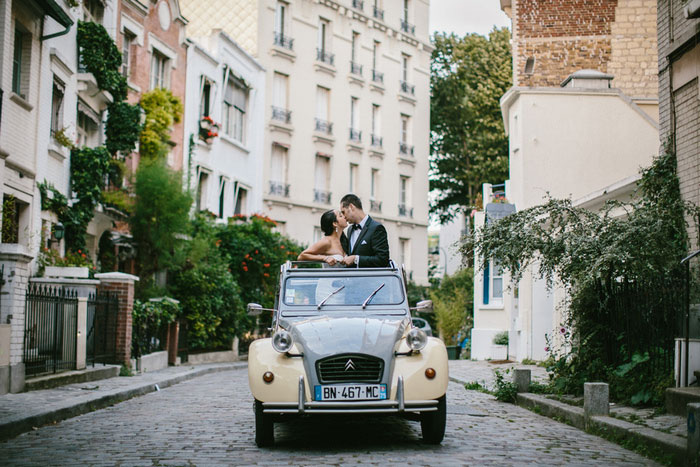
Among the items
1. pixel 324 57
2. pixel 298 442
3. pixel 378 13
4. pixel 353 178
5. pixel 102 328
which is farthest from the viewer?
pixel 378 13

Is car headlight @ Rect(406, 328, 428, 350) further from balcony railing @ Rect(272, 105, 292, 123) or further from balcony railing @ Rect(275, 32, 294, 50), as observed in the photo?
balcony railing @ Rect(275, 32, 294, 50)

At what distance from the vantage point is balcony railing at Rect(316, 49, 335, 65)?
41500 millimetres

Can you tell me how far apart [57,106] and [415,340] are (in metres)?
14.4

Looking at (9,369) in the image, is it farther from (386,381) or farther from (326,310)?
(386,381)

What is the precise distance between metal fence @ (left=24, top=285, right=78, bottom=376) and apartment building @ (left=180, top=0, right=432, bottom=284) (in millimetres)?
22324

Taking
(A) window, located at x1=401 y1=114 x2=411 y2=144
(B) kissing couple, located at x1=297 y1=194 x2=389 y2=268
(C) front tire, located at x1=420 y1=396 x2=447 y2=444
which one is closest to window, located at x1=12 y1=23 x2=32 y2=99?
(B) kissing couple, located at x1=297 y1=194 x2=389 y2=268

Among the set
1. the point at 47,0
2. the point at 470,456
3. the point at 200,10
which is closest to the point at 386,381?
the point at 470,456

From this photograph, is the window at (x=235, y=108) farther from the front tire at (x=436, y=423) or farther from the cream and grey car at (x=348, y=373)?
the front tire at (x=436, y=423)

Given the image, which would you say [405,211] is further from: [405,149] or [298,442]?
[298,442]

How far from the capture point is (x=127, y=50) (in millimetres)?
25656

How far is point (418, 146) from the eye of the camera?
46.3 meters

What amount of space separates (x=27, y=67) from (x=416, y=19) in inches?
1280

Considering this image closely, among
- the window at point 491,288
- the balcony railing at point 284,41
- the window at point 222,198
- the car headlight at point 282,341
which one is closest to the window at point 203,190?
the window at point 222,198

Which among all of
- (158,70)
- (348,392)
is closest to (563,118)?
(158,70)
